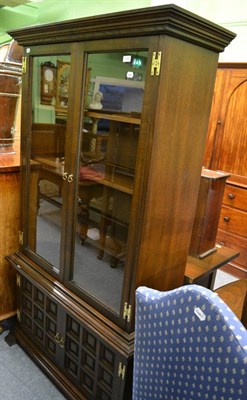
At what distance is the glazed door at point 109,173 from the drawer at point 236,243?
1.85m

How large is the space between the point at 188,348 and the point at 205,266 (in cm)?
89

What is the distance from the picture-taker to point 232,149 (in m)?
2.98

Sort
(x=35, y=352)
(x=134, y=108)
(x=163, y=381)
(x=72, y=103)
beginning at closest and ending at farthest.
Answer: (x=163, y=381) → (x=134, y=108) → (x=72, y=103) → (x=35, y=352)

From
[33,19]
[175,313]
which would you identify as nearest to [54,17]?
[33,19]

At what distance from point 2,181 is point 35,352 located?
1.04 m

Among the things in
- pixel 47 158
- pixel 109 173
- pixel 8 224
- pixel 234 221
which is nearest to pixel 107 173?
pixel 109 173

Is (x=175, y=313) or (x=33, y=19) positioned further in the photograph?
(x=33, y=19)

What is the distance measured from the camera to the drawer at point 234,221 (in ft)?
9.87

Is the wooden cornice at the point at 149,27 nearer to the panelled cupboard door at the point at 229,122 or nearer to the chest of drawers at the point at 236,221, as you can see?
the panelled cupboard door at the point at 229,122

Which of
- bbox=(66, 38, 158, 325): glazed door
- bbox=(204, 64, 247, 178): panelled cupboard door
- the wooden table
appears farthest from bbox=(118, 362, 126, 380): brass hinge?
bbox=(204, 64, 247, 178): panelled cupboard door

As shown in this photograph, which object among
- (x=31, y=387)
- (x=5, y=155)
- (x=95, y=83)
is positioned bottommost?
(x=31, y=387)

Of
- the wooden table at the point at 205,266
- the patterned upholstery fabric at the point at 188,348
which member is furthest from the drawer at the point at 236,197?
the patterned upholstery fabric at the point at 188,348

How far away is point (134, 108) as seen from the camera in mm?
1261

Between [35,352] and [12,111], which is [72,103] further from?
[35,352]
